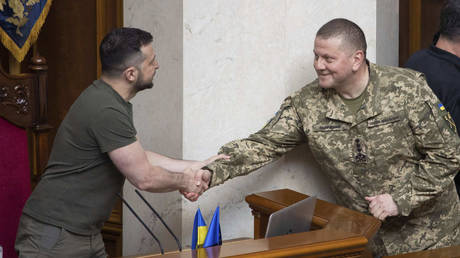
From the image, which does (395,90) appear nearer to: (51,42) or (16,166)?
(16,166)

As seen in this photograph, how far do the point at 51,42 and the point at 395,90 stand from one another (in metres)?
2.07

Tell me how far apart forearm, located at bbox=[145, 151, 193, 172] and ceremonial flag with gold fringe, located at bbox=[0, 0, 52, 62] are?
29.3 inches

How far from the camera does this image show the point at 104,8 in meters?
3.86

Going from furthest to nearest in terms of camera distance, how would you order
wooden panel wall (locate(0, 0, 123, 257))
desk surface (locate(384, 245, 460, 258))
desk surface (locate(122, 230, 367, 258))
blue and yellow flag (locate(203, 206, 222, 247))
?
wooden panel wall (locate(0, 0, 123, 257))
desk surface (locate(384, 245, 460, 258))
blue and yellow flag (locate(203, 206, 222, 247))
desk surface (locate(122, 230, 367, 258))

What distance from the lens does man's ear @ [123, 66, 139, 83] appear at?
8.29 ft

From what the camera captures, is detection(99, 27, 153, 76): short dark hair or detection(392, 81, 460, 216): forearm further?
detection(392, 81, 460, 216): forearm

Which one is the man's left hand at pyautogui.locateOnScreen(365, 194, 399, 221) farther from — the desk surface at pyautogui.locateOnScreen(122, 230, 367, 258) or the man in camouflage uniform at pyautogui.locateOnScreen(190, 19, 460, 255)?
the desk surface at pyautogui.locateOnScreen(122, 230, 367, 258)

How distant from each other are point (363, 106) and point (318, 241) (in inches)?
32.2

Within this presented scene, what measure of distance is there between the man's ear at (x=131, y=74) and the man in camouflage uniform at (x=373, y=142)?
0.47 metres

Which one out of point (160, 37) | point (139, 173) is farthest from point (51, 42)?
point (139, 173)

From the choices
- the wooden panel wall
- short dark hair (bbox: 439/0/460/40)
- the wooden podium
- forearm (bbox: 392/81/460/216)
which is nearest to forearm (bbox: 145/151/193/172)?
the wooden podium

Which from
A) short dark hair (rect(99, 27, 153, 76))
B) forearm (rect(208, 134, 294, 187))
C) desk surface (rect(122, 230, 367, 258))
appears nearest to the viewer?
desk surface (rect(122, 230, 367, 258))

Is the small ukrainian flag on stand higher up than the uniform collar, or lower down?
lower down

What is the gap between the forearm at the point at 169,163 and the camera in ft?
9.51
